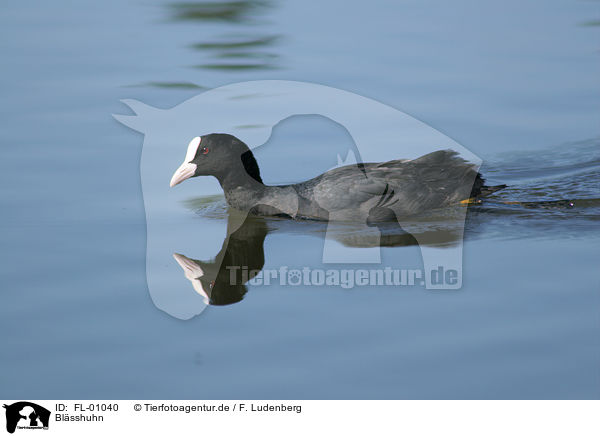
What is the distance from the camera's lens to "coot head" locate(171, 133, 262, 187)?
694 cm

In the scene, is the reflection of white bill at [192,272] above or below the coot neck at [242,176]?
below

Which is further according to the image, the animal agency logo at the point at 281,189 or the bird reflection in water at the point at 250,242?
the animal agency logo at the point at 281,189

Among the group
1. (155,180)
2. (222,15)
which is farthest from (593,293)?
(222,15)

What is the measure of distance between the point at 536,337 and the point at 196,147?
3.39 m

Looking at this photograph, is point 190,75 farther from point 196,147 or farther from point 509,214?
point 509,214

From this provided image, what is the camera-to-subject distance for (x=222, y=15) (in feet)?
39.8
